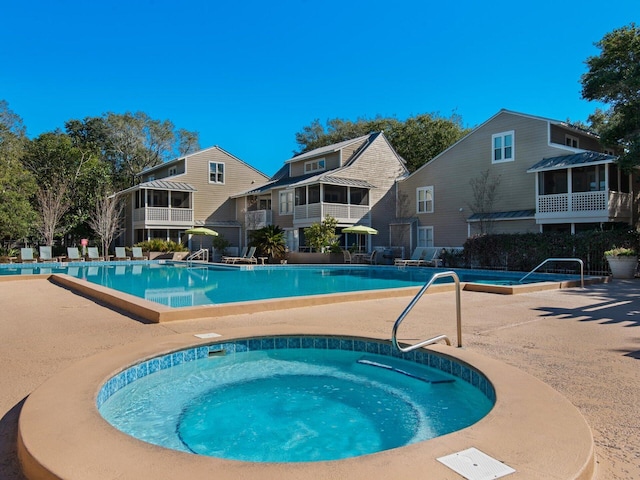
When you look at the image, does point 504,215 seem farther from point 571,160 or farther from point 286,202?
point 286,202

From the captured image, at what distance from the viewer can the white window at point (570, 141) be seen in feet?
72.4

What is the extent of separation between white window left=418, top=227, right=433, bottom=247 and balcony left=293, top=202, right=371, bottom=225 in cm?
337

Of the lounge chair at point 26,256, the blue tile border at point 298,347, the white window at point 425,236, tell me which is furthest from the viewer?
the white window at point 425,236

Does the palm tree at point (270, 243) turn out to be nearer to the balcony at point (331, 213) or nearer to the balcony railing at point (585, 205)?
the balcony at point (331, 213)

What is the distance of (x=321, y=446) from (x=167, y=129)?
49.1 meters

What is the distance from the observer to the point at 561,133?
2167 cm

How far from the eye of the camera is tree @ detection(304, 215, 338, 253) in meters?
25.1

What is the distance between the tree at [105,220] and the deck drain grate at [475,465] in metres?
30.8

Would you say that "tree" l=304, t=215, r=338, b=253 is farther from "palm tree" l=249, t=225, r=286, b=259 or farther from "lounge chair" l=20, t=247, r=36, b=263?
"lounge chair" l=20, t=247, r=36, b=263

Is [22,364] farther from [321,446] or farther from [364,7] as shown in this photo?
[364,7]

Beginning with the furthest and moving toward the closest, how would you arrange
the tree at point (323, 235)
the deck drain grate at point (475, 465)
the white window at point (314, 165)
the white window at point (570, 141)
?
the white window at point (314, 165), the tree at point (323, 235), the white window at point (570, 141), the deck drain grate at point (475, 465)

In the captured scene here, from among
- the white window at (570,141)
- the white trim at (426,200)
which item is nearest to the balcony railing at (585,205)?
the white window at (570,141)

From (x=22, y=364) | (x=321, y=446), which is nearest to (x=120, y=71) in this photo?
(x=22, y=364)

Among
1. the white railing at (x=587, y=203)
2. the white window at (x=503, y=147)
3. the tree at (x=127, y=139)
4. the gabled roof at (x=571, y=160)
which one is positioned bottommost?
the white railing at (x=587, y=203)
